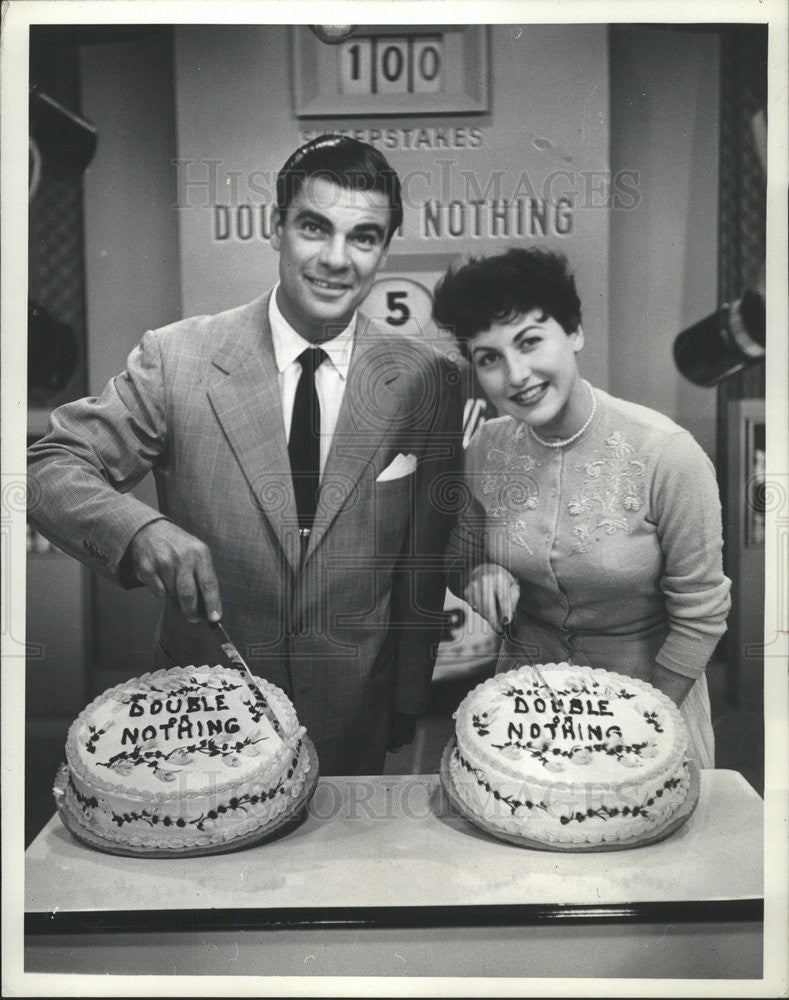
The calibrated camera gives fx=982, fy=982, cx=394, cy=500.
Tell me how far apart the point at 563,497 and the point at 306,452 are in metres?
0.51

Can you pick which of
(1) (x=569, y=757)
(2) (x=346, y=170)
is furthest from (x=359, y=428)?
(1) (x=569, y=757)

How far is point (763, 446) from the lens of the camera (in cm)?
195

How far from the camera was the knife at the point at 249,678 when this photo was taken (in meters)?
1.88

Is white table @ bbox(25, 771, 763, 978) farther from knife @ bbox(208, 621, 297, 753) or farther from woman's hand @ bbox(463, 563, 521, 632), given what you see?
woman's hand @ bbox(463, 563, 521, 632)

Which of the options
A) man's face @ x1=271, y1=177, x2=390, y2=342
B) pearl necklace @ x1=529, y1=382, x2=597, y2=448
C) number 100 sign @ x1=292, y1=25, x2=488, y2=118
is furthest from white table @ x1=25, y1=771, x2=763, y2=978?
number 100 sign @ x1=292, y1=25, x2=488, y2=118

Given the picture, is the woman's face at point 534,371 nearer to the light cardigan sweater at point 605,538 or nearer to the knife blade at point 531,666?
the light cardigan sweater at point 605,538

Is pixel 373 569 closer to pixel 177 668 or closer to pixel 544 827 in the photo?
pixel 177 668

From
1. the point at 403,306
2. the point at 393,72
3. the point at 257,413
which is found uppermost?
the point at 393,72

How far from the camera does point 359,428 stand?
1.92m

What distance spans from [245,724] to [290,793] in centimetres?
16

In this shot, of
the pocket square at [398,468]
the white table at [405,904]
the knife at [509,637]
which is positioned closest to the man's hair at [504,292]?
the pocket square at [398,468]

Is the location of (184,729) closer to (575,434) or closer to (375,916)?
(375,916)

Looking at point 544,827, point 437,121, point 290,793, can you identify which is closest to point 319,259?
point 437,121

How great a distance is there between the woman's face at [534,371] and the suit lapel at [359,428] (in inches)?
6.8
